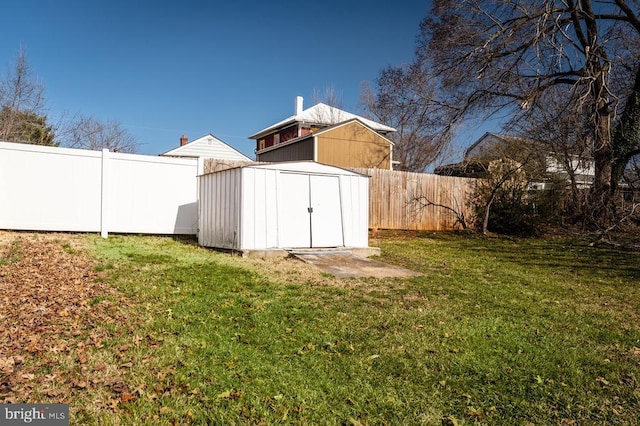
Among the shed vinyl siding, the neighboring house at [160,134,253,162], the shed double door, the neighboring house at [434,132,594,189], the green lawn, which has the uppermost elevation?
the neighboring house at [160,134,253,162]

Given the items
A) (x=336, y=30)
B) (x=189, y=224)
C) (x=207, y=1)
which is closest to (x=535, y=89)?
(x=336, y=30)

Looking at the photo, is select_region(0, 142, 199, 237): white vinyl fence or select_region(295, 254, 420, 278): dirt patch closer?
select_region(295, 254, 420, 278): dirt patch

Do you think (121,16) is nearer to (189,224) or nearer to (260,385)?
(189,224)

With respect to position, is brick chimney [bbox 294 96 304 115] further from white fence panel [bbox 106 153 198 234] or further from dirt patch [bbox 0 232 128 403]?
dirt patch [bbox 0 232 128 403]

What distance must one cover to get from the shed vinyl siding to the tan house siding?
0.60m

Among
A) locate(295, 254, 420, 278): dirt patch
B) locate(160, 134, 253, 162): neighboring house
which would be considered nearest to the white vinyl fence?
locate(295, 254, 420, 278): dirt patch

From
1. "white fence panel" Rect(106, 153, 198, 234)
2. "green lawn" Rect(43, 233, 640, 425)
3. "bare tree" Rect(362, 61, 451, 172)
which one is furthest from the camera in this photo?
"bare tree" Rect(362, 61, 451, 172)

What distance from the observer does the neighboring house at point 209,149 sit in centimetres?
2864

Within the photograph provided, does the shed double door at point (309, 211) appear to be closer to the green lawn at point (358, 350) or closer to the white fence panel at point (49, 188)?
the green lawn at point (358, 350)

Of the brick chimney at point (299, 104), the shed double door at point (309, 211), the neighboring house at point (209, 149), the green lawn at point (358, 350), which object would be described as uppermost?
the brick chimney at point (299, 104)

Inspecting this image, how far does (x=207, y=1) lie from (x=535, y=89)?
35.9 ft

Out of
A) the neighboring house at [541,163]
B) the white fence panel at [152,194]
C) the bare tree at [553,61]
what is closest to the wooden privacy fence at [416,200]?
the neighboring house at [541,163]

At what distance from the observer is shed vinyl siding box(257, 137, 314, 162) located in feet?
71.9

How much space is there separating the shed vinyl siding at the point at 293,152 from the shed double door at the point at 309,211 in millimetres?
12361
